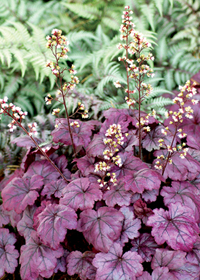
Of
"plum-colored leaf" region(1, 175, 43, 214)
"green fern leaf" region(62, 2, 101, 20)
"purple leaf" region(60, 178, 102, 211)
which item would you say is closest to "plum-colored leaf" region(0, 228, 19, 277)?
"plum-colored leaf" region(1, 175, 43, 214)

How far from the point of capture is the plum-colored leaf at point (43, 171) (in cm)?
199

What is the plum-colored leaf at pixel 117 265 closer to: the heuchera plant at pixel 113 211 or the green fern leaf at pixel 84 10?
the heuchera plant at pixel 113 211

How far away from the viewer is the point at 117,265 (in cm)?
143

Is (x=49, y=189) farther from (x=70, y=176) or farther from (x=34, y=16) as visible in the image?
(x=34, y=16)

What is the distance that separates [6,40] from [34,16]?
2.12 ft

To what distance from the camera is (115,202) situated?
162 cm

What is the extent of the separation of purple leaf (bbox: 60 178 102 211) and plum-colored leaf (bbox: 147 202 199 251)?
410 mm

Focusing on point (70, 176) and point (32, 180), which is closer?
point (32, 180)

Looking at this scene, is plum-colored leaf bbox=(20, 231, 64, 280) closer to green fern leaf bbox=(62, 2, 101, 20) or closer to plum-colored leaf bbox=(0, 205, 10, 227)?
plum-colored leaf bbox=(0, 205, 10, 227)

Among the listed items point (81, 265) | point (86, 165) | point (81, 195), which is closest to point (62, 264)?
point (81, 265)

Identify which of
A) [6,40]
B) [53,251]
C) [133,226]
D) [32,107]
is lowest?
[53,251]

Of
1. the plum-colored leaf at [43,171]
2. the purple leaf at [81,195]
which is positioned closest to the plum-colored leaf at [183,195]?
the purple leaf at [81,195]

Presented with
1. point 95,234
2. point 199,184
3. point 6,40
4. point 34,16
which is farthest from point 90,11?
point 95,234

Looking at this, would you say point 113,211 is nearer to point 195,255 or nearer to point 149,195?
point 149,195
